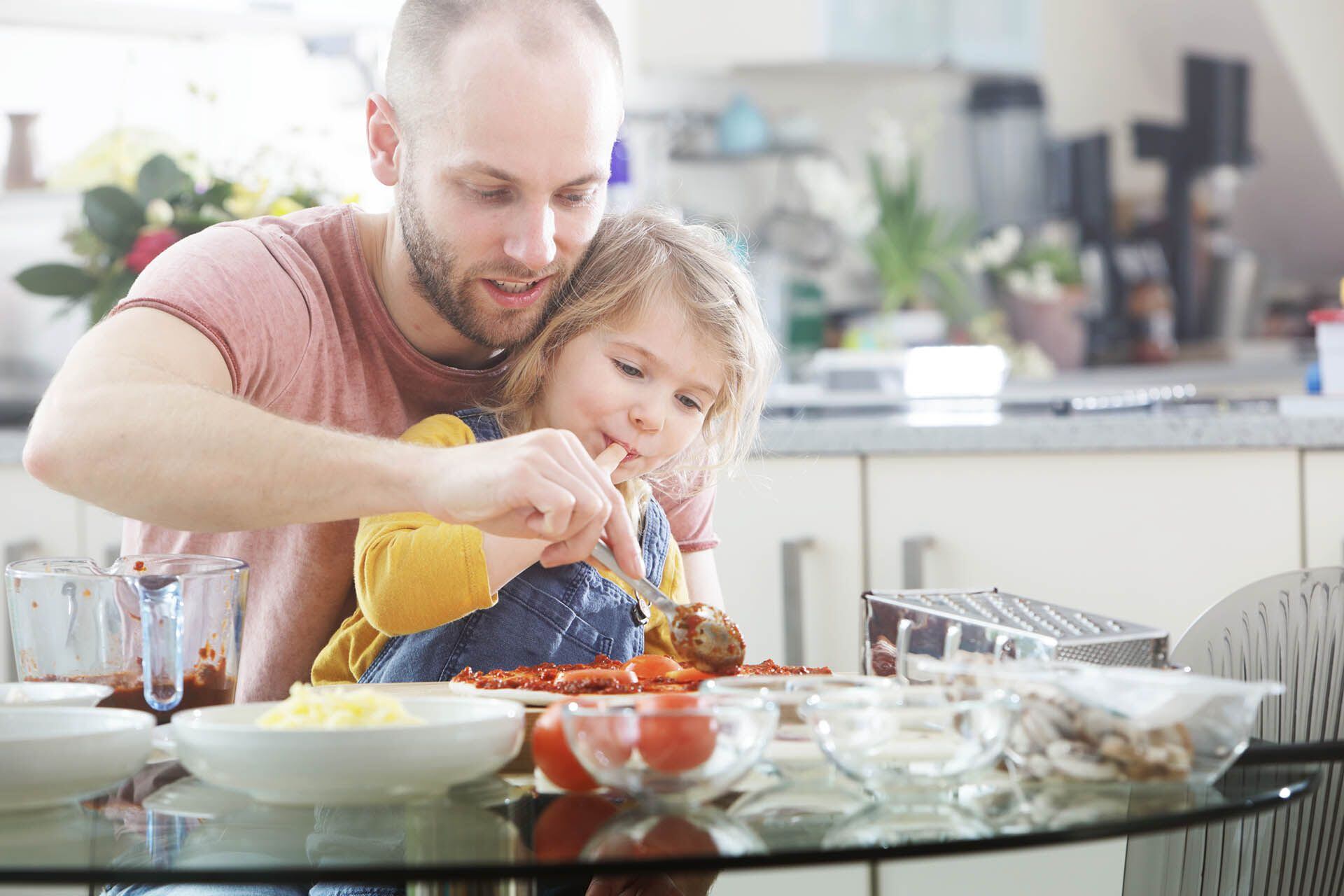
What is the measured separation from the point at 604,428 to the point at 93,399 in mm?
522

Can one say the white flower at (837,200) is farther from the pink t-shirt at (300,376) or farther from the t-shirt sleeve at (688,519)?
the pink t-shirt at (300,376)

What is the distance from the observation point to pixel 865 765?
0.78 meters

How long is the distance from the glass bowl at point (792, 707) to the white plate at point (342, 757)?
0.15 metres

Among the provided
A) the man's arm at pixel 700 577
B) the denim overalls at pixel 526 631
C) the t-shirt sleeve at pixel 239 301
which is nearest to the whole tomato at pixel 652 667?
the denim overalls at pixel 526 631

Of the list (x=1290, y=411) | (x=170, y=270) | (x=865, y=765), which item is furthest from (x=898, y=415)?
(x=865, y=765)

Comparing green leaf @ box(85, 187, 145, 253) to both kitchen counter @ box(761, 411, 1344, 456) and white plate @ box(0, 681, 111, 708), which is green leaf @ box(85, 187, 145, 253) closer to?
kitchen counter @ box(761, 411, 1344, 456)

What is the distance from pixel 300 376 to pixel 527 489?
0.57m

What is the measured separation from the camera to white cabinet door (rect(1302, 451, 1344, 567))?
6.34ft

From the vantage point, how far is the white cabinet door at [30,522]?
2.27 m

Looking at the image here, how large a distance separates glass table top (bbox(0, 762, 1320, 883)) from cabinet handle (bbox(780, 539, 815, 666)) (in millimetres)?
1253

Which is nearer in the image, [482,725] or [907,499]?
[482,725]

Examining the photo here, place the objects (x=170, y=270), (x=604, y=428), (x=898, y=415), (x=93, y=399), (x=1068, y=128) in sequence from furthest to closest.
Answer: (x=1068, y=128)
(x=898, y=415)
(x=604, y=428)
(x=170, y=270)
(x=93, y=399)

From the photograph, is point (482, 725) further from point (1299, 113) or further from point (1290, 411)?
point (1299, 113)

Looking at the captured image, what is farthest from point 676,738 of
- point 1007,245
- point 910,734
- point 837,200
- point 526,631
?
Result: point 1007,245
